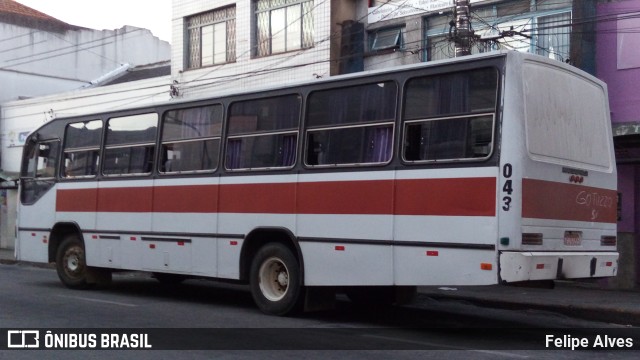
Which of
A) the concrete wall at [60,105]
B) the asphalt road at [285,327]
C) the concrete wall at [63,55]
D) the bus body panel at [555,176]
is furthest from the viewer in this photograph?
the concrete wall at [63,55]

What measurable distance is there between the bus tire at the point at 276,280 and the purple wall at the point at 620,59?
7.72 m

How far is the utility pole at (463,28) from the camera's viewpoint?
49.0ft

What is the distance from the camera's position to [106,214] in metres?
14.2

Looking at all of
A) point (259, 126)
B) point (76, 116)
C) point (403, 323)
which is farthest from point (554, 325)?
point (76, 116)

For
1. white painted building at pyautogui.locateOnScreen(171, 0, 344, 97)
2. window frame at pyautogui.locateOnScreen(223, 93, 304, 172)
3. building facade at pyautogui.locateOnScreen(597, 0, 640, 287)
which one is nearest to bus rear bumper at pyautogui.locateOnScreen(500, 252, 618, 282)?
window frame at pyautogui.locateOnScreen(223, 93, 304, 172)

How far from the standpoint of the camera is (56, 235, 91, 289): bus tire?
14.9m

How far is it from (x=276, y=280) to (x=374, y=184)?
241 cm

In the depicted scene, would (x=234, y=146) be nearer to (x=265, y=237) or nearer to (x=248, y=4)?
(x=265, y=237)

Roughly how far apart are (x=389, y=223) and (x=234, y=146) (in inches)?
126

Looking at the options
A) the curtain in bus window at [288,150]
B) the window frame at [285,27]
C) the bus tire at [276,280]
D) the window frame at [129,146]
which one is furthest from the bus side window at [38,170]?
the window frame at [285,27]

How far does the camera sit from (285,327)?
10.4 metres

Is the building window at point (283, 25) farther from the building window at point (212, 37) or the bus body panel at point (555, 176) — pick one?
the bus body panel at point (555, 176)

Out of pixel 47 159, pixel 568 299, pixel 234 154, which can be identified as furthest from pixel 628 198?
pixel 47 159

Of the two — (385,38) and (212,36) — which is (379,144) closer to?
(385,38)
